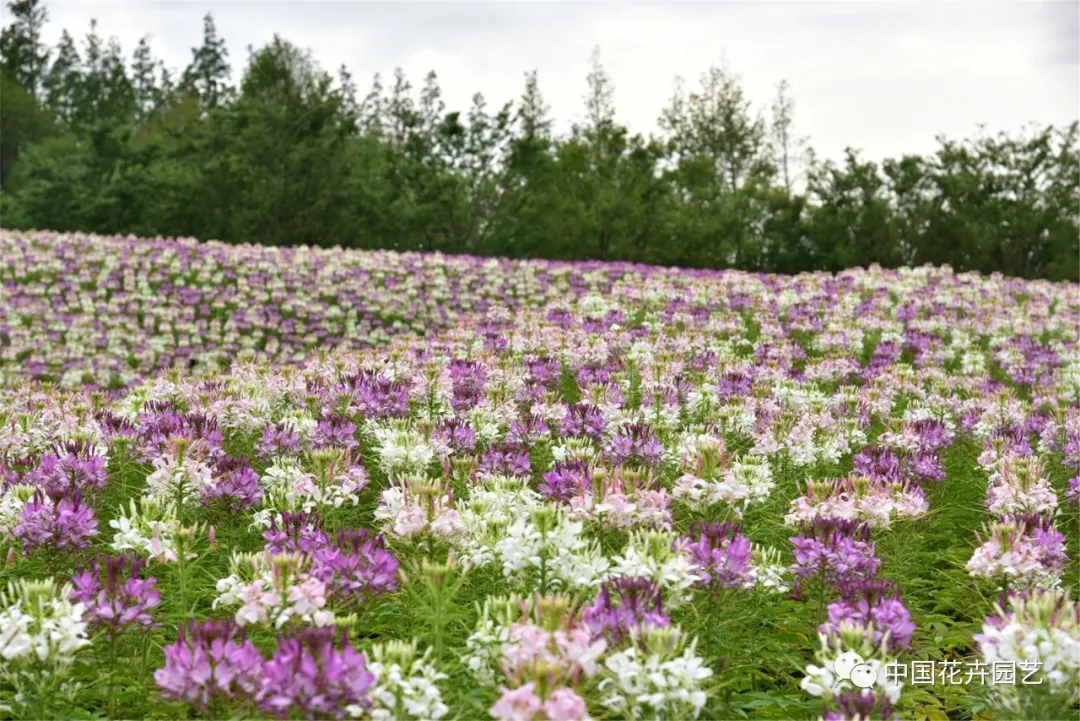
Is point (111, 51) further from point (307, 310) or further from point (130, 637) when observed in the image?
point (130, 637)

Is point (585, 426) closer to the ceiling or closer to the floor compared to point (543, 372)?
closer to the floor

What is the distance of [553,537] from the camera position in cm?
405

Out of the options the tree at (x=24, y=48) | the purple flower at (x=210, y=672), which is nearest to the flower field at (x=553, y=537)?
the purple flower at (x=210, y=672)

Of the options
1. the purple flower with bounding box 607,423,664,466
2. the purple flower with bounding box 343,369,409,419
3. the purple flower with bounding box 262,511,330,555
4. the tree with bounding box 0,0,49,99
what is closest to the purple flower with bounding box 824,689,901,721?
the purple flower with bounding box 262,511,330,555

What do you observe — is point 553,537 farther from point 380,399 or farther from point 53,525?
point 380,399

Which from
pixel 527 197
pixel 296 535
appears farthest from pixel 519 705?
pixel 527 197

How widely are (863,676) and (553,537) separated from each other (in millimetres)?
1348

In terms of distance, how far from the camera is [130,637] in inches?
184

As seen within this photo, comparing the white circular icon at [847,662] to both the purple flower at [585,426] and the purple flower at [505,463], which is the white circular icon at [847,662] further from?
the purple flower at [585,426]

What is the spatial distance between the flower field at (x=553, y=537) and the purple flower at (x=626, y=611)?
13 millimetres

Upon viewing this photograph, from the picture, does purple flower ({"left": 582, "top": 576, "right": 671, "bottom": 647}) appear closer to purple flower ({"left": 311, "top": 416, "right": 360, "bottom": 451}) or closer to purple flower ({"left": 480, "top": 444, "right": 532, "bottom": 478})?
purple flower ({"left": 480, "top": 444, "right": 532, "bottom": 478})

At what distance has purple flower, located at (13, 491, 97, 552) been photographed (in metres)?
4.54

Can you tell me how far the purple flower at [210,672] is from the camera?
3.08m

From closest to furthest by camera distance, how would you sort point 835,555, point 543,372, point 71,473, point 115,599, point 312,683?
point 312,683 < point 115,599 < point 835,555 < point 71,473 < point 543,372
